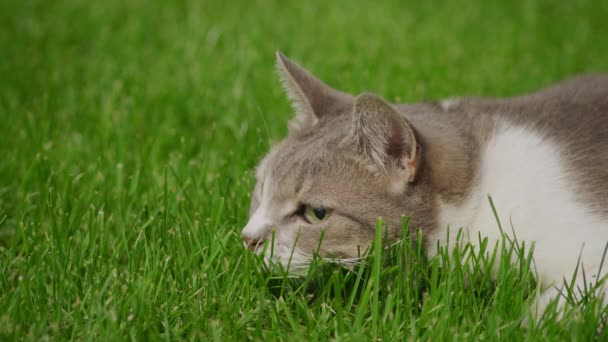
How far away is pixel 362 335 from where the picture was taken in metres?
2.05

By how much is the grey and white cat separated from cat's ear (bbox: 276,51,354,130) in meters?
0.21

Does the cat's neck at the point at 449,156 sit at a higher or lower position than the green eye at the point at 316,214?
higher

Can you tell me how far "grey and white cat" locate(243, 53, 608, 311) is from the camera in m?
2.27

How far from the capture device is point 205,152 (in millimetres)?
3461

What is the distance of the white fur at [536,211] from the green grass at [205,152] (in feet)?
0.35

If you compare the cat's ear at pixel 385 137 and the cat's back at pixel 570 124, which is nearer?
the cat's ear at pixel 385 137

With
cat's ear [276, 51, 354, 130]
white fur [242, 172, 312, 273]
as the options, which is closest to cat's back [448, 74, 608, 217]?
cat's ear [276, 51, 354, 130]

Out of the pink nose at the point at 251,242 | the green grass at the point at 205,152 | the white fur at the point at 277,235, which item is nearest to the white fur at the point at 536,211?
the green grass at the point at 205,152

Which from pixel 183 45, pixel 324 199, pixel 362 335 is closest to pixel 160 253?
pixel 324 199

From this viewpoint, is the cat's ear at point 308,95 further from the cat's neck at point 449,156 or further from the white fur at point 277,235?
the white fur at point 277,235

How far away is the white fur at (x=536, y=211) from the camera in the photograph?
2.25 m

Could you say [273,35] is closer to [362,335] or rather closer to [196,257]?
[196,257]

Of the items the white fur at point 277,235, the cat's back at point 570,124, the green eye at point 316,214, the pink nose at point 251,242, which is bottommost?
the pink nose at point 251,242

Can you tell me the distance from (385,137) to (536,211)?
0.55 m
